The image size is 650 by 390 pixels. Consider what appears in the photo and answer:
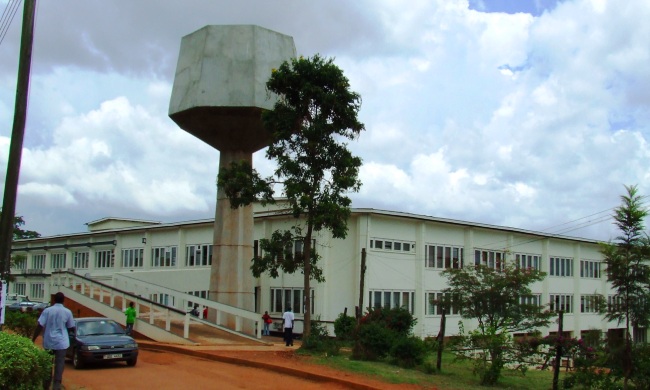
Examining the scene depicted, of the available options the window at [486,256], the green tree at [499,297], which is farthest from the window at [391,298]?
the green tree at [499,297]

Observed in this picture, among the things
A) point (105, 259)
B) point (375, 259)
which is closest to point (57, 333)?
point (375, 259)

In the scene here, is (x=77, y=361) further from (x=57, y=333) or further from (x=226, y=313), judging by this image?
(x=226, y=313)

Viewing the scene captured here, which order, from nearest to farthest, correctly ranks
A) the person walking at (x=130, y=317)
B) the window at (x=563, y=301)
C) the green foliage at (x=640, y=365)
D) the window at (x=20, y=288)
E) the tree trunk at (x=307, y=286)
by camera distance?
the green foliage at (x=640, y=365) < the tree trunk at (x=307, y=286) < the person walking at (x=130, y=317) < the window at (x=563, y=301) < the window at (x=20, y=288)

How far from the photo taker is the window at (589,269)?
1987 inches

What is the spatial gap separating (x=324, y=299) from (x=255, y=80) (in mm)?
11666

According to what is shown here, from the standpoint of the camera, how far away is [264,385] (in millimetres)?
14969

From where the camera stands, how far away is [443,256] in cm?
3819

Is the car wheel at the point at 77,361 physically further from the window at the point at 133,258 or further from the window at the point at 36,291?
the window at the point at 36,291

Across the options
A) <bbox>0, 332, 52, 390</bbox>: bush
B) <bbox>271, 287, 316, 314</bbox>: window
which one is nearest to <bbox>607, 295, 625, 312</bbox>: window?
<bbox>0, 332, 52, 390</bbox>: bush

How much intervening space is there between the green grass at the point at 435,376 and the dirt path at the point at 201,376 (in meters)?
0.54

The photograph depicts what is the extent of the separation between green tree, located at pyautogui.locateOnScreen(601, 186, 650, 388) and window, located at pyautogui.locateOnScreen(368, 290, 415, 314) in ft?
63.8

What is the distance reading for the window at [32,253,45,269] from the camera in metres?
60.4

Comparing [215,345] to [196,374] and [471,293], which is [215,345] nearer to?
[196,374]

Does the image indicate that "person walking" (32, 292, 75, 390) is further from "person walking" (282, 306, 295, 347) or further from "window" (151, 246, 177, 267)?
"window" (151, 246, 177, 267)
